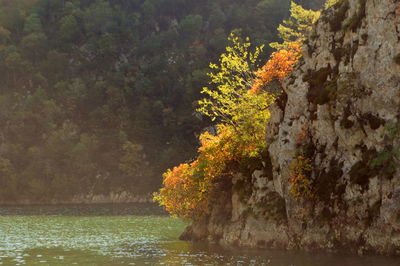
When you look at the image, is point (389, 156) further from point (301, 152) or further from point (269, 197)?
point (269, 197)

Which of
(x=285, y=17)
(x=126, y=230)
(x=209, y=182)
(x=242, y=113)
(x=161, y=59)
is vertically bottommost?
(x=126, y=230)

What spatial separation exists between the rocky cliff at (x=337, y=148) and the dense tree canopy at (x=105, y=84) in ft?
295

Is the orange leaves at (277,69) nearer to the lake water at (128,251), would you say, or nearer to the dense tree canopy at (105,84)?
the lake water at (128,251)

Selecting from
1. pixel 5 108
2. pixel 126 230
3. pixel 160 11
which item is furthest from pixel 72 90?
pixel 126 230

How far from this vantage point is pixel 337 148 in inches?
1384

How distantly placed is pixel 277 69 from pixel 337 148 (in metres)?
12.2

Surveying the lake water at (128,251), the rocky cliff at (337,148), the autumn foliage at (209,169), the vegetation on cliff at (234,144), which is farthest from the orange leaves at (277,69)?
the lake water at (128,251)

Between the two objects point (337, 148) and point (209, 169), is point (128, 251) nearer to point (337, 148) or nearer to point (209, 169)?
point (209, 169)

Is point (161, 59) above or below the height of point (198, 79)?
above

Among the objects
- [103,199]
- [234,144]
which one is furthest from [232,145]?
[103,199]

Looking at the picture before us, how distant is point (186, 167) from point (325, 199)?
49.3 ft

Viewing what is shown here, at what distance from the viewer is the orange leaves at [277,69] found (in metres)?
44.7

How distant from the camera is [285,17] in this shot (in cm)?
16900

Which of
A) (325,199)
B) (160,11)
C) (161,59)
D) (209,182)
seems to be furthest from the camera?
(160,11)
